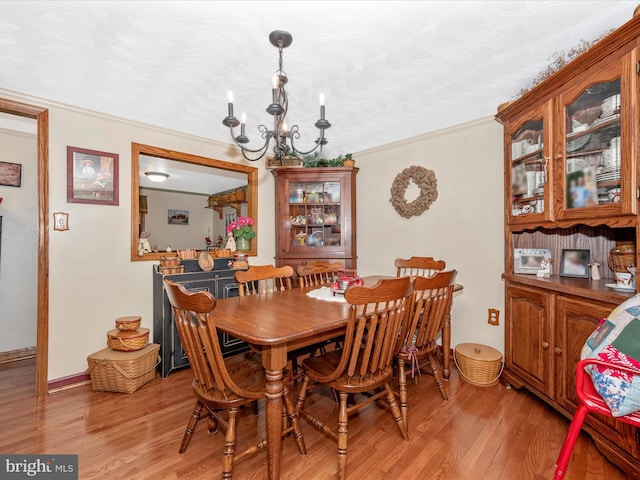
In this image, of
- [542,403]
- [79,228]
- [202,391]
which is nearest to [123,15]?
[79,228]

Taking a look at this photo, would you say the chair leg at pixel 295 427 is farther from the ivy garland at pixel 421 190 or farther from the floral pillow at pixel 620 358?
the ivy garland at pixel 421 190

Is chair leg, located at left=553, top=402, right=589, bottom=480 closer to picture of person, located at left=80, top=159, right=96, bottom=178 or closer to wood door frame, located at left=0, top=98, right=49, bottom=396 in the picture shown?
wood door frame, located at left=0, top=98, right=49, bottom=396

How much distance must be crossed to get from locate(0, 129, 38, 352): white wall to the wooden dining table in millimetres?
2562

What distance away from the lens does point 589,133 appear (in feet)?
5.60

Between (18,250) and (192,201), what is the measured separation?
9.18 ft

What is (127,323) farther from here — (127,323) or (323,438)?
(323,438)

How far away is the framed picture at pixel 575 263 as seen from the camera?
6.79ft

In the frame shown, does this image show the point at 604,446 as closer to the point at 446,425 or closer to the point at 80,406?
the point at 446,425

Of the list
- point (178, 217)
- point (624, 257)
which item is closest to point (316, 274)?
point (624, 257)

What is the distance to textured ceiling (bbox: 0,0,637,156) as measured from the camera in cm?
149

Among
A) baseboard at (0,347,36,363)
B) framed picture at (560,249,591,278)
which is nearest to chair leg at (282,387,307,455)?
framed picture at (560,249,591,278)

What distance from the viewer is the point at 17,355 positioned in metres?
2.91

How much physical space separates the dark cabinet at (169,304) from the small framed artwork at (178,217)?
2732 millimetres

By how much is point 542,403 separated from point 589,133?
180 cm
